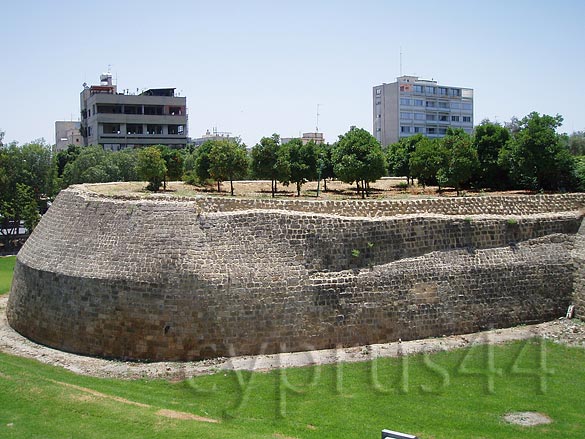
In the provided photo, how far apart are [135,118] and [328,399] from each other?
5579 centimetres

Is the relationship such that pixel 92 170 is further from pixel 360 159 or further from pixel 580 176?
pixel 580 176

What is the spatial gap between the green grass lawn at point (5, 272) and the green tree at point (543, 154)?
23.5 metres

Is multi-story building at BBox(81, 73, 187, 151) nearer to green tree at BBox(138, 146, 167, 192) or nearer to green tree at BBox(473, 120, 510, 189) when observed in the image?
green tree at BBox(138, 146, 167, 192)

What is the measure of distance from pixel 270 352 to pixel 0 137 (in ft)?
126

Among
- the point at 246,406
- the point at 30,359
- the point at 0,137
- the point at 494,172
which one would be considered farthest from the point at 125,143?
the point at 246,406

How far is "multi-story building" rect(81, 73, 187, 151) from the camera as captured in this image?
6538 centimetres

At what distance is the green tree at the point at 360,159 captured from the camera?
93.6ft

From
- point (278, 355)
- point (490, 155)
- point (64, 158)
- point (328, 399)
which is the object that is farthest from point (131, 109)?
point (328, 399)

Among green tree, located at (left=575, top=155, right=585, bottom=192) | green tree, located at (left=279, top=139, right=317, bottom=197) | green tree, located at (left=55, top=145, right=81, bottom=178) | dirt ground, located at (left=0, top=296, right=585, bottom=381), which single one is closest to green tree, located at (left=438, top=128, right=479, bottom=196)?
green tree, located at (left=575, top=155, right=585, bottom=192)

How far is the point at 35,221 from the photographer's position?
41031 millimetres

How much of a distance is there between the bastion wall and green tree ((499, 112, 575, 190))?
7.76 meters

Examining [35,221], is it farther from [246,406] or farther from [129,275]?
[246,406]

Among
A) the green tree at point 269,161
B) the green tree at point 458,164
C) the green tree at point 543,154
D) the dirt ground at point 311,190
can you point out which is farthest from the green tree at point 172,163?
the green tree at point 543,154

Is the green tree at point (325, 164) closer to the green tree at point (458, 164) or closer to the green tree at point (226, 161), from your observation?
the green tree at point (226, 161)
